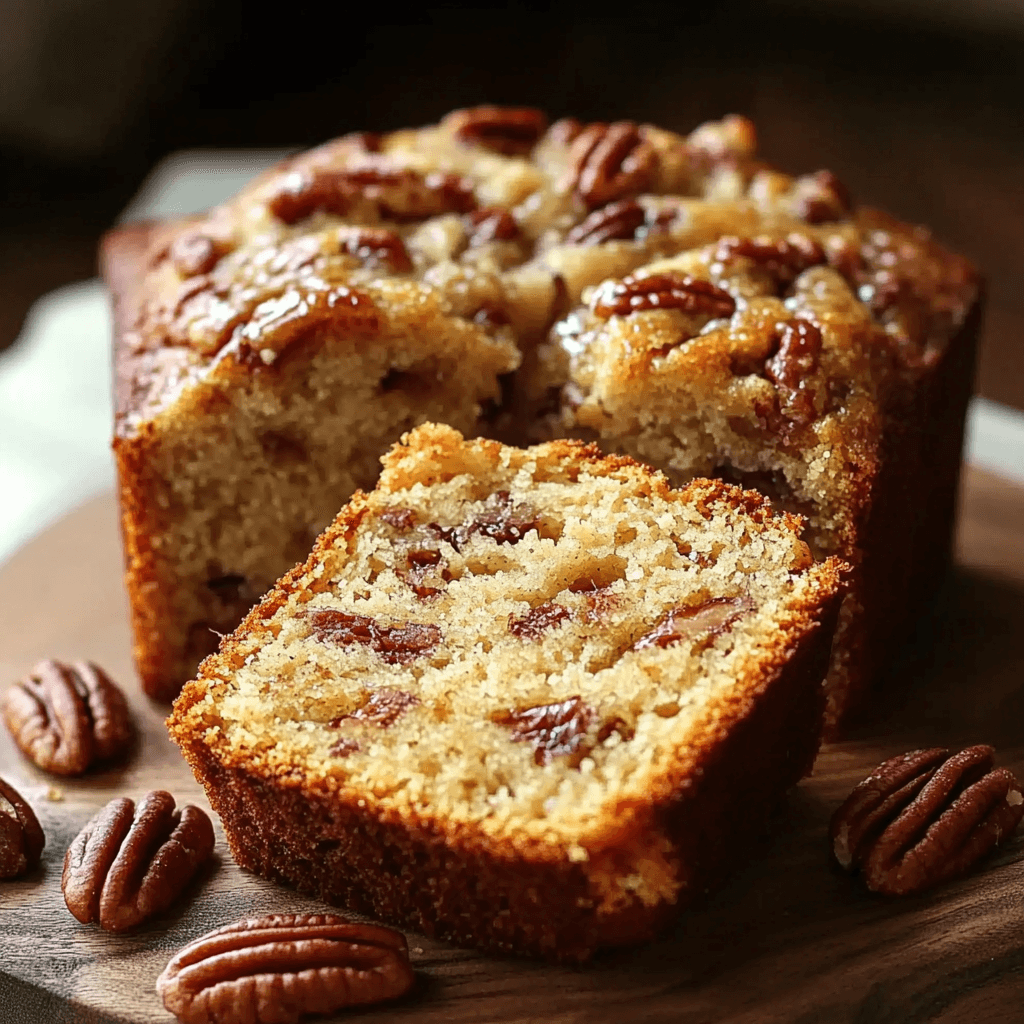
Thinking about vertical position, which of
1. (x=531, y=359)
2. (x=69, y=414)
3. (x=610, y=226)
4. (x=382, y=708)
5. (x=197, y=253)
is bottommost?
(x=69, y=414)

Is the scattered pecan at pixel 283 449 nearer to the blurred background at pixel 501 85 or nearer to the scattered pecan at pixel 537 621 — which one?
the scattered pecan at pixel 537 621

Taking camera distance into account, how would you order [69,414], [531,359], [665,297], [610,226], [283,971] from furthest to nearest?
[69,414] → [610,226] → [531,359] → [665,297] → [283,971]

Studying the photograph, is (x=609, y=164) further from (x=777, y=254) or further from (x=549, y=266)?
(x=777, y=254)

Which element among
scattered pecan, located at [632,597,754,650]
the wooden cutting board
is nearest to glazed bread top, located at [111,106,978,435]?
scattered pecan, located at [632,597,754,650]

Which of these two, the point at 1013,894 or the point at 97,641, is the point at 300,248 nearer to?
the point at 97,641

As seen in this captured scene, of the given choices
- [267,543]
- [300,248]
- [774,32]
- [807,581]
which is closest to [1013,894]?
[807,581]

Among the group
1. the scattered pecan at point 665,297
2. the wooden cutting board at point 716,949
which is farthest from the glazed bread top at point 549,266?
the wooden cutting board at point 716,949

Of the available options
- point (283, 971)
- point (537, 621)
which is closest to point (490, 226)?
point (537, 621)
